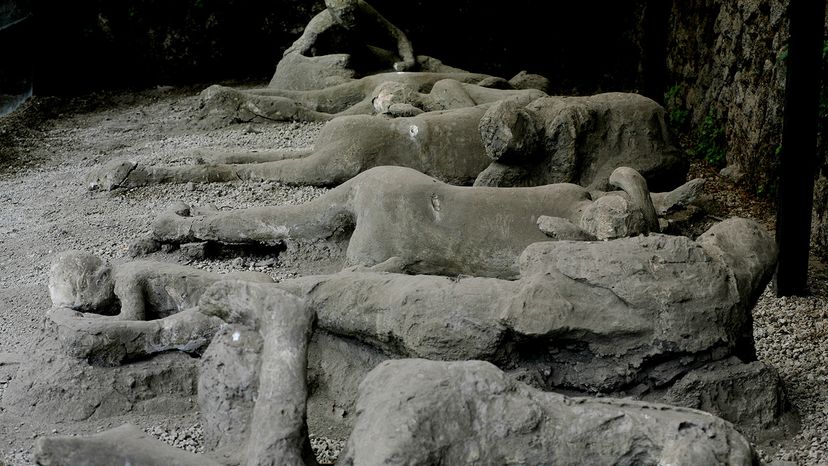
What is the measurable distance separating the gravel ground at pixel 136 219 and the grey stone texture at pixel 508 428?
2.19 feet

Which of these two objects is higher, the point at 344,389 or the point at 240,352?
the point at 240,352

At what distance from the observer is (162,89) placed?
11.6m

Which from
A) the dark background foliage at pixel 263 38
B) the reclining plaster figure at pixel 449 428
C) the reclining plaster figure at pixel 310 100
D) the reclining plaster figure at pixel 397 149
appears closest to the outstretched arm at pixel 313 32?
the reclining plaster figure at pixel 310 100

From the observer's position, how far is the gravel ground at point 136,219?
12.8 feet

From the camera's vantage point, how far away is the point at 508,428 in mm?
2877

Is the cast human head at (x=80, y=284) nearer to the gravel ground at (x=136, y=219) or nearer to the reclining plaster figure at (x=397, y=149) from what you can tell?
the gravel ground at (x=136, y=219)

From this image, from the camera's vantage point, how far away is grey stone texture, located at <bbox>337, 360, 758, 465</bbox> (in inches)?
109

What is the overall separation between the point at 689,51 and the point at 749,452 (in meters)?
8.07

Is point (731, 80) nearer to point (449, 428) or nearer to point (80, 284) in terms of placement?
point (80, 284)

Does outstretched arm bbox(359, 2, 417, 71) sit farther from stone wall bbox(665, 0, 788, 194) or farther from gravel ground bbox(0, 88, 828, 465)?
stone wall bbox(665, 0, 788, 194)

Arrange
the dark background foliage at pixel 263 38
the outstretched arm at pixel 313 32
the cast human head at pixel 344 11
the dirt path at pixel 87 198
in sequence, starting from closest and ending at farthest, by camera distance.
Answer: the dirt path at pixel 87 198 → the cast human head at pixel 344 11 → the outstretched arm at pixel 313 32 → the dark background foliage at pixel 263 38

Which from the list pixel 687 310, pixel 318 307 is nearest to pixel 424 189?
pixel 318 307

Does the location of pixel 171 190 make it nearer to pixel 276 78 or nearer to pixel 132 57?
pixel 276 78

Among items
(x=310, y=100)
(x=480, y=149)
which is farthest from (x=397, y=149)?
(x=310, y=100)
